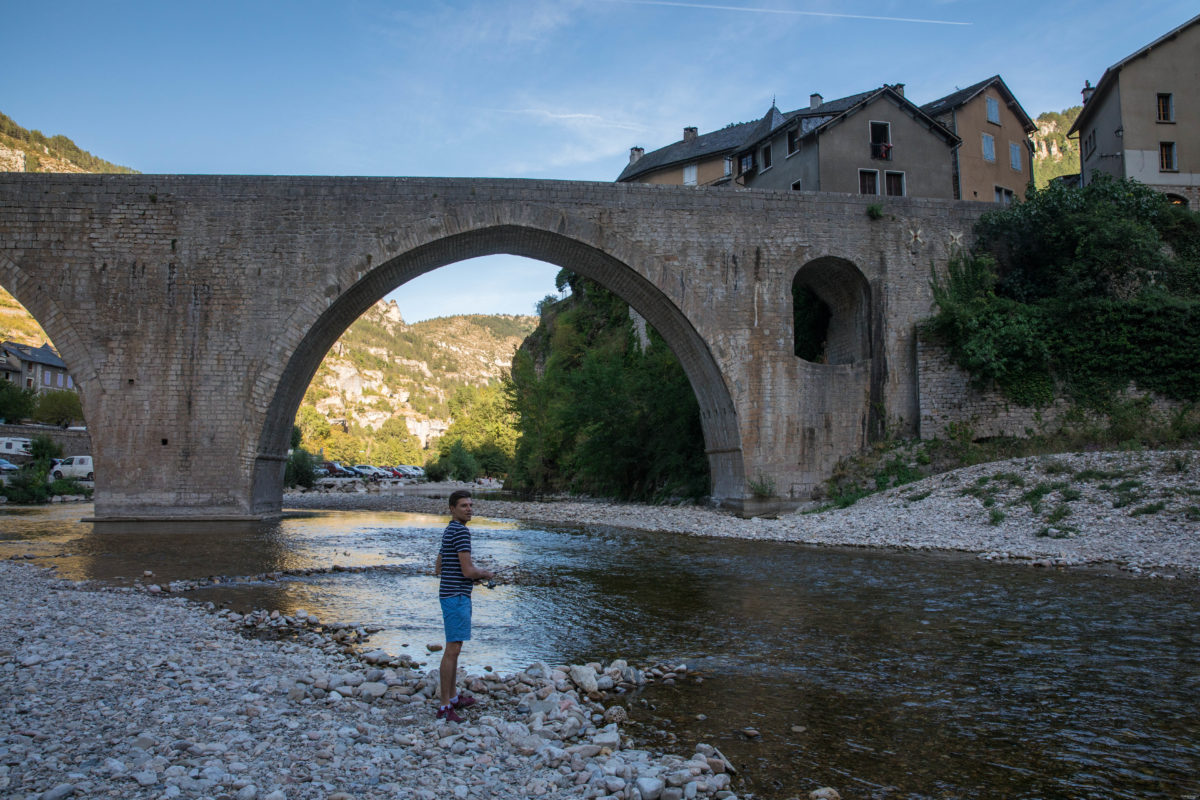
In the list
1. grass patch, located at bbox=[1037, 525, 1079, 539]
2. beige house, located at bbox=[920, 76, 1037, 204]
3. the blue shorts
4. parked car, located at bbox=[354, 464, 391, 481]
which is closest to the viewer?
the blue shorts

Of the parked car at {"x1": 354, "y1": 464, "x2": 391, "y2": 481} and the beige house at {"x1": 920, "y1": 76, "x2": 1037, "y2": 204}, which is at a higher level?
the beige house at {"x1": 920, "y1": 76, "x2": 1037, "y2": 204}

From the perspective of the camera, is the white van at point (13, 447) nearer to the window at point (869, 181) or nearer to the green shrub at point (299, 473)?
the green shrub at point (299, 473)

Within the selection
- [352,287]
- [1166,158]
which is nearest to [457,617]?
[352,287]

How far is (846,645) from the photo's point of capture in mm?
6898

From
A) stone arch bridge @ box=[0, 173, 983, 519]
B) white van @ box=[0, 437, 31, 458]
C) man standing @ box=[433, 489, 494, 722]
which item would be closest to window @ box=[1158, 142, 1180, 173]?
stone arch bridge @ box=[0, 173, 983, 519]

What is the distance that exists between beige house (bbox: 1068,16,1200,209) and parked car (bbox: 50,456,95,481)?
147 ft

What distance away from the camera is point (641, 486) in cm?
3097

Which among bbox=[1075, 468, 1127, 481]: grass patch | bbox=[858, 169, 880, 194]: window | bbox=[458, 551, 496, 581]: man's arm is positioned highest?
bbox=[858, 169, 880, 194]: window

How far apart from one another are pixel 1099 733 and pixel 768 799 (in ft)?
7.39

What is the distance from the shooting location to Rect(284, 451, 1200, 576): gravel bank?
1220 cm

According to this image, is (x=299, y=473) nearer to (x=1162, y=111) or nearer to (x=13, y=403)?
(x=13, y=403)

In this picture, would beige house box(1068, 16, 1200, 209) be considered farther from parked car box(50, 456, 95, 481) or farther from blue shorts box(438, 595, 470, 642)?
parked car box(50, 456, 95, 481)

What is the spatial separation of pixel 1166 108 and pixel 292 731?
35063mm

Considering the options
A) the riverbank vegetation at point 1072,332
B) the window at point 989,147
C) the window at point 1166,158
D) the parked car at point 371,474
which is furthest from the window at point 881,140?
the parked car at point 371,474
